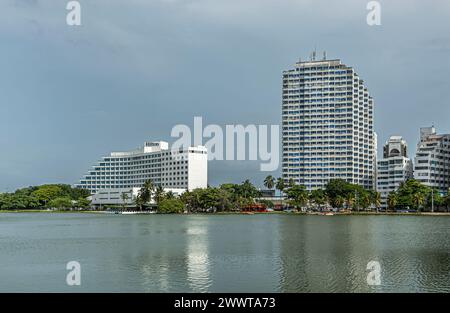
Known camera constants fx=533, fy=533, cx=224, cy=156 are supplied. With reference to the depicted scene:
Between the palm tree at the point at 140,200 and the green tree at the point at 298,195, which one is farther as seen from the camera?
the palm tree at the point at 140,200

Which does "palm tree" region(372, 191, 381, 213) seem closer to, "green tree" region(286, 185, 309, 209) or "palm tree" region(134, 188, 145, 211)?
"green tree" region(286, 185, 309, 209)

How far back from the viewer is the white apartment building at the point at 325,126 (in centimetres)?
18938

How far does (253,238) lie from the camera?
6203 centimetres

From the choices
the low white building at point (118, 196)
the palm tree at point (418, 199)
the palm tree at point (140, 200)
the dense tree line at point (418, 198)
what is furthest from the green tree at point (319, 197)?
the palm tree at point (140, 200)

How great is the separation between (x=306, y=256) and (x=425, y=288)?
13615 millimetres

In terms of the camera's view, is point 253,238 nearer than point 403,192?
Yes

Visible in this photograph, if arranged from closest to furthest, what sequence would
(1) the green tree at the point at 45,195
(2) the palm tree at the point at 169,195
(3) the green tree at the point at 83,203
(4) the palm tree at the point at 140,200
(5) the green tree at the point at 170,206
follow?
(5) the green tree at the point at 170,206 → (2) the palm tree at the point at 169,195 → (4) the palm tree at the point at 140,200 → (3) the green tree at the point at 83,203 → (1) the green tree at the point at 45,195

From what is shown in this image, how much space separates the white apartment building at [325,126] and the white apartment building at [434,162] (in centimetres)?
2252

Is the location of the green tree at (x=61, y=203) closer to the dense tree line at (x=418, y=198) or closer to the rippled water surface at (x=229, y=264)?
the dense tree line at (x=418, y=198)

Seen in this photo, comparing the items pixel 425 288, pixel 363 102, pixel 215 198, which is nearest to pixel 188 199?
pixel 215 198

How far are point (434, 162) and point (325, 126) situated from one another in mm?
40056

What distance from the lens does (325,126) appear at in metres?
192
